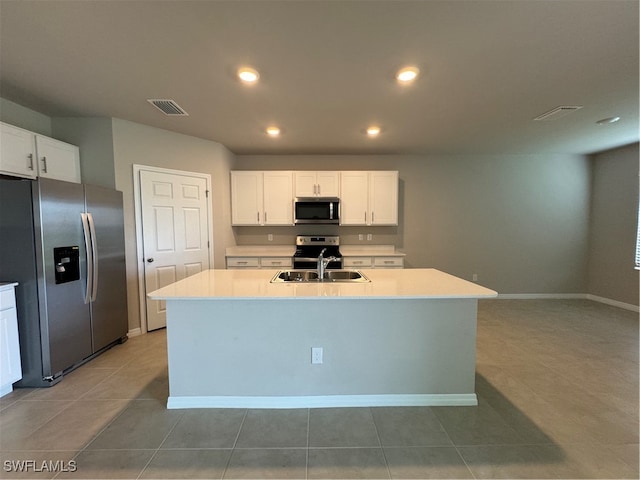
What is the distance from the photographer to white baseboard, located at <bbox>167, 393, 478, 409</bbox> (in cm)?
A: 199

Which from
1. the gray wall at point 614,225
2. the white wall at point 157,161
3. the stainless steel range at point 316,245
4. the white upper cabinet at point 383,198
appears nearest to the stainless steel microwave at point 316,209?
the stainless steel range at point 316,245

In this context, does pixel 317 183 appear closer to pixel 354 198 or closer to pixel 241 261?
pixel 354 198

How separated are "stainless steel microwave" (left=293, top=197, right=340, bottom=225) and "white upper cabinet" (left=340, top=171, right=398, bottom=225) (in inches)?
5.9

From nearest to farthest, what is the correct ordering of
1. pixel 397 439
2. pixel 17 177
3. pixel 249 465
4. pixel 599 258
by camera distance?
pixel 249 465
pixel 397 439
pixel 17 177
pixel 599 258

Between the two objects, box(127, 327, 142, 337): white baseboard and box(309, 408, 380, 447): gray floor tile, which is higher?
box(127, 327, 142, 337): white baseboard

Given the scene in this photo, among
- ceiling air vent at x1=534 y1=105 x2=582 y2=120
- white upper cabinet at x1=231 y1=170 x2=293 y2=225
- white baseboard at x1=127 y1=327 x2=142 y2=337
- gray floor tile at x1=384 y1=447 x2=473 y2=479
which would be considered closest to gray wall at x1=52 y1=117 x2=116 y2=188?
white upper cabinet at x1=231 y1=170 x2=293 y2=225

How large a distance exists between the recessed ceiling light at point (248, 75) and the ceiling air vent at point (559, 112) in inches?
117

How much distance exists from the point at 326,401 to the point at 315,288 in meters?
0.85

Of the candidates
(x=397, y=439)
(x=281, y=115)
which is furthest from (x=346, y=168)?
(x=397, y=439)

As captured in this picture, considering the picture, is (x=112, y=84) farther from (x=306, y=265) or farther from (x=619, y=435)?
(x=619, y=435)

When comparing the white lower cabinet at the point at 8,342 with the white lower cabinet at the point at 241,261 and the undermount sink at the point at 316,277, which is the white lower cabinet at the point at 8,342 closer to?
the undermount sink at the point at 316,277

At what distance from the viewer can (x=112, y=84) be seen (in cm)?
229

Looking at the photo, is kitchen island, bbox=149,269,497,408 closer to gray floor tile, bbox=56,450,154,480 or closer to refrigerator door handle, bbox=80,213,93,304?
gray floor tile, bbox=56,450,154,480

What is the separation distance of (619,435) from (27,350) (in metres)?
4.37
